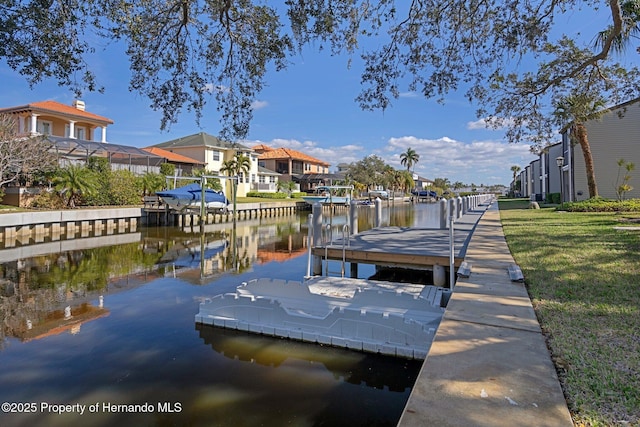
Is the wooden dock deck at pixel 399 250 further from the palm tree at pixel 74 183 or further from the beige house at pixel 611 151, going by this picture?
the palm tree at pixel 74 183

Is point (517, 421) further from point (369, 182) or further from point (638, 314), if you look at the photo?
point (369, 182)

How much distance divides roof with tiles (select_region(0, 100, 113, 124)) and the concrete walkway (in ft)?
121

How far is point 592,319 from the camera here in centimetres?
418

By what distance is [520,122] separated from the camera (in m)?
11.7

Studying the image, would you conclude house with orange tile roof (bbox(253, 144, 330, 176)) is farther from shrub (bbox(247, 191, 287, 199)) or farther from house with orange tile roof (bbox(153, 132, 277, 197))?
shrub (bbox(247, 191, 287, 199))

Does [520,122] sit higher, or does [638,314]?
[520,122]

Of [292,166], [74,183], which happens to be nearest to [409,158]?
[292,166]

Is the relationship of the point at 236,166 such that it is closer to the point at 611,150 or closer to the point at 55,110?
the point at 55,110

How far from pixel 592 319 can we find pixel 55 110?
127ft

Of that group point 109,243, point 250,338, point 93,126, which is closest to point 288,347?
point 250,338

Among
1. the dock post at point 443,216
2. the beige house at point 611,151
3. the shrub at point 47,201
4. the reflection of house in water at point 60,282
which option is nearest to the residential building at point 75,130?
the shrub at point 47,201

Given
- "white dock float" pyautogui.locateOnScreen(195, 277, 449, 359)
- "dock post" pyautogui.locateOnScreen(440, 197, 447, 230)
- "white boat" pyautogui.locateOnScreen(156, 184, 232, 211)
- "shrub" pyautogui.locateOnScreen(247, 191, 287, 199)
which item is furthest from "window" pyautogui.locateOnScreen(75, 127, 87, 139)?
"white dock float" pyautogui.locateOnScreen(195, 277, 449, 359)

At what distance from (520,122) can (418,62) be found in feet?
18.1

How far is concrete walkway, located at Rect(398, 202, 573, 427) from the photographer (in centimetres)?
236
